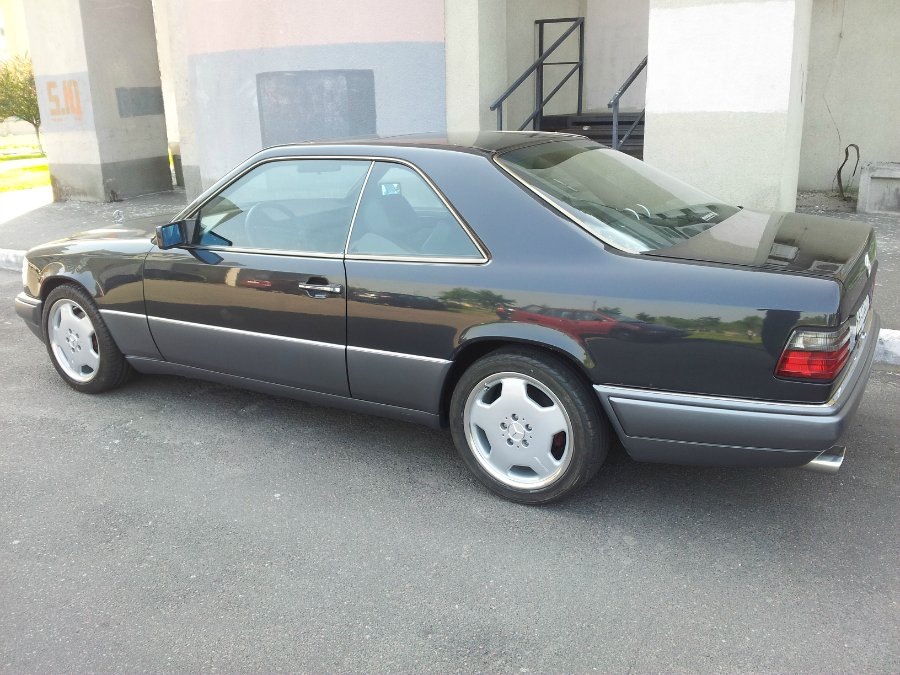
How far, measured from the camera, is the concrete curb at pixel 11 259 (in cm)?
943

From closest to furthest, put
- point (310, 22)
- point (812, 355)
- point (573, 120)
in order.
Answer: point (812, 355) < point (310, 22) < point (573, 120)

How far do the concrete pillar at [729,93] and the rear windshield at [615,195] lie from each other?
411 centimetres

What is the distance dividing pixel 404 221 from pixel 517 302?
76cm

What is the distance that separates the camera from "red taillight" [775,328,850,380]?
2.92 meters

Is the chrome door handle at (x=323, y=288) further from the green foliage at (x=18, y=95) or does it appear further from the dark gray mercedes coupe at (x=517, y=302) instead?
the green foliage at (x=18, y=95)

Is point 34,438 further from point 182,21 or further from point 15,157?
point 15,157

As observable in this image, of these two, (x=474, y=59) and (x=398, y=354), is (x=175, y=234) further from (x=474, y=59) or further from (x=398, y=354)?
(x=474, y=59)

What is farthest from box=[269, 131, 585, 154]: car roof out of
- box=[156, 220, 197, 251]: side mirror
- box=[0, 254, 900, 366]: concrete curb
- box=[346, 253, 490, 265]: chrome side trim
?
box=[0, 254, 900, 366]: concrete curb

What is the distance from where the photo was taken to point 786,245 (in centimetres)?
343

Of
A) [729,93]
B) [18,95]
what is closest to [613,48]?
[729,93]

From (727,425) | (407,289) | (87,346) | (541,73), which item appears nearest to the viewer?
(727,425)

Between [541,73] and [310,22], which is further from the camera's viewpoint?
[541,73]

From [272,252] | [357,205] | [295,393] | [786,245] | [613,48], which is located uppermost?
[613,48]

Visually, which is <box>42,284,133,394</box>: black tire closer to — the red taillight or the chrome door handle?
the chrome door handle
